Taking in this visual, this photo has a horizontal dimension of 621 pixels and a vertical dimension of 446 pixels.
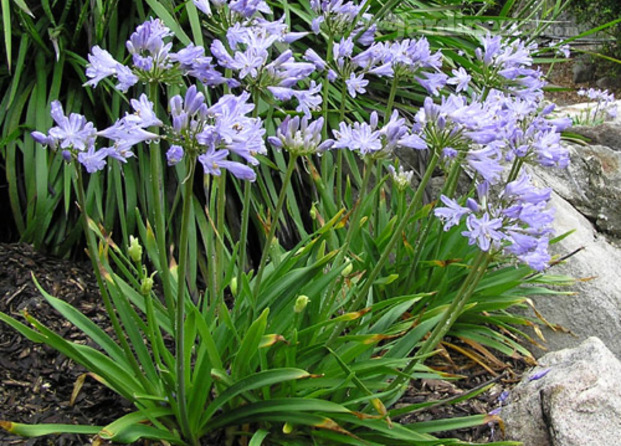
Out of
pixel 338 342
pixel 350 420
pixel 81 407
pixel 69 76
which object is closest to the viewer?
pixel 350 420

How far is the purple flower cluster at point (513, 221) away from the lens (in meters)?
1.39

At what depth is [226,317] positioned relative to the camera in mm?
1800

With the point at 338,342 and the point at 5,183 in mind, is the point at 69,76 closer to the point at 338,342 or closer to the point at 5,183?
the point at 5,183

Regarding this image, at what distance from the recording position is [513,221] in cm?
144

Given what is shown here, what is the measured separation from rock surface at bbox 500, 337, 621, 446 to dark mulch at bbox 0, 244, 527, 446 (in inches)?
4.1

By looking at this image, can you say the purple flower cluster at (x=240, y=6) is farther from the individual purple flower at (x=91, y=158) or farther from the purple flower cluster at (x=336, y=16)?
the individual purple flower at (x=91, y=158)

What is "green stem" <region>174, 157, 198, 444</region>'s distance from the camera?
1.31m

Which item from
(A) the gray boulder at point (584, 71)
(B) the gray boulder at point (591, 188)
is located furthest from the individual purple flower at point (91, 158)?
(A) the gray boulder at point (584, 71)

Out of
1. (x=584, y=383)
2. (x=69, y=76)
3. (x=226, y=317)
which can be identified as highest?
(x=69, y=76)

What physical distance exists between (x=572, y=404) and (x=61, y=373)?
5.55 feet

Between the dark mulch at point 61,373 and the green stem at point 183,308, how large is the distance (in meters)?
0.43

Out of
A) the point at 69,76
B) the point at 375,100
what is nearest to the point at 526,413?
the point at 375,100

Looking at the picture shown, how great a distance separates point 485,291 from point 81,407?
5.23 ft

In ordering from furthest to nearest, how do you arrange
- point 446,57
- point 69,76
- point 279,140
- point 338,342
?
1. point 446,57
2. point 69,76
3. point 338,342
4. point 279,140
